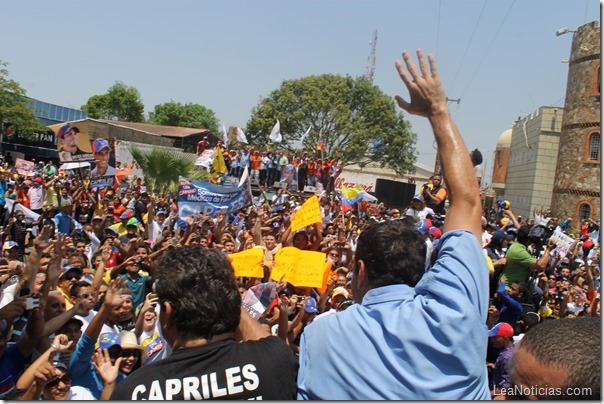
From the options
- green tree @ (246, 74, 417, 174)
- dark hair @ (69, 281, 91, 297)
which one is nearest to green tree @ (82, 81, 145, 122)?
green tree @ (246, 74, 417, 174)

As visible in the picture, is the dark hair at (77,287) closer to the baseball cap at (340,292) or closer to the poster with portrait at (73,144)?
the baseball cap at (340,292)

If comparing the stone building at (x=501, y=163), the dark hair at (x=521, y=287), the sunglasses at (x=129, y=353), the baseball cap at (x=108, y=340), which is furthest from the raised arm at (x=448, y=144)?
the stone building at (x=501, y=163)

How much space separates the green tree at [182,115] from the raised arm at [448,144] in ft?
260

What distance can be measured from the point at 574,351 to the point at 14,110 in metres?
39.2

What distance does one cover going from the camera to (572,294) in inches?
330

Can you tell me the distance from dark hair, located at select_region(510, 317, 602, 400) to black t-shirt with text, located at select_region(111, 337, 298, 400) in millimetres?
789

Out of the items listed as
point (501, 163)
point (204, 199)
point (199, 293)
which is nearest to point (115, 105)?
point (501, 163)

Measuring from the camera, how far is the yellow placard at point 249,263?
20.7 ft

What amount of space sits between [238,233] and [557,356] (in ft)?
31.5

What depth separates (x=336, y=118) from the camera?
146ft

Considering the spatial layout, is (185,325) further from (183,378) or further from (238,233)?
(238,233)

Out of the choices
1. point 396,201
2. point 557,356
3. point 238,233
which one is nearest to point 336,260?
point 238,233

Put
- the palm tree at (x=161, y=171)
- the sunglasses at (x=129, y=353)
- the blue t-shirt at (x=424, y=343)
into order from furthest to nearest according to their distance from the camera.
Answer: the palm tree at (x=161, y=171)
the sunglasses at (x=129, y=353)
the blue t-shirt at (x=424, y=343)

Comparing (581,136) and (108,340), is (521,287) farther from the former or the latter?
(581,136)
